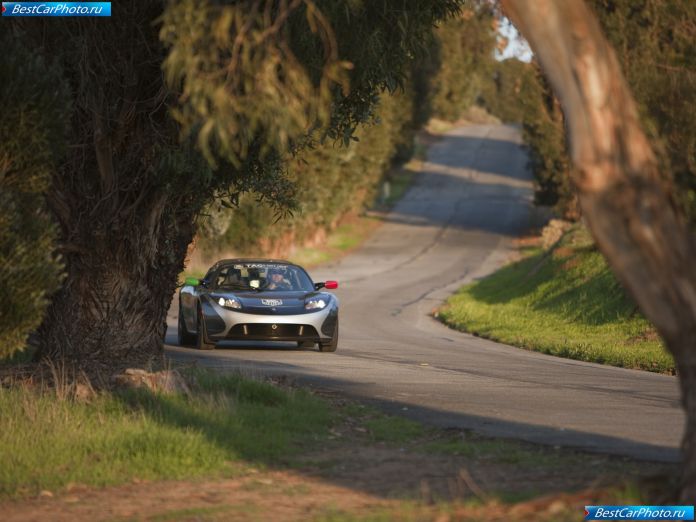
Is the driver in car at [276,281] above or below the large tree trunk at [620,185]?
below

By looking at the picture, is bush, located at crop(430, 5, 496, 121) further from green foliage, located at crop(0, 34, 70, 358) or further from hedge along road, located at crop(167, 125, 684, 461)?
green foliage, located at crop(0, 34, 70, 358)

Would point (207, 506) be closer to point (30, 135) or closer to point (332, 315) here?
point (30, 135)

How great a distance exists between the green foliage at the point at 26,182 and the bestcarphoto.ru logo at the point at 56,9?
1.82 m

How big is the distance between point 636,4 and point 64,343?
23170 millimetres

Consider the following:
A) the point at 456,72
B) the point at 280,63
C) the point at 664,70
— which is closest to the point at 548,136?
the point at 664,70

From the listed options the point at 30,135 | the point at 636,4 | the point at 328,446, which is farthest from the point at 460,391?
the point at 636,4

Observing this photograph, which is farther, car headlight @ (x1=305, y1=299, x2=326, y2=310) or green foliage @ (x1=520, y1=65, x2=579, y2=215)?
green foliage @ (x1=520, y1=65, x2=579, y2=215)

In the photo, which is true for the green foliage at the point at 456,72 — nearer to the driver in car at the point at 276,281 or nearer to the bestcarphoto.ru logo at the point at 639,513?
the driver in car at the point at 276,281

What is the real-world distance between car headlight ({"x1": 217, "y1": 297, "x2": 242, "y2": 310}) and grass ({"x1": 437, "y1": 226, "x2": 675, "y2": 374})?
6.34m

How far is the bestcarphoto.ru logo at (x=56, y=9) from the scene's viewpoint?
41.9 feet

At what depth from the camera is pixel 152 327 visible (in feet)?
50.2

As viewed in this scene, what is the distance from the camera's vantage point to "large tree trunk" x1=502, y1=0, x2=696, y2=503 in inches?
265

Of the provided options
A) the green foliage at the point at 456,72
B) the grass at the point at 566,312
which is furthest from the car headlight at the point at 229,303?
the green foliage at the point at 456,72

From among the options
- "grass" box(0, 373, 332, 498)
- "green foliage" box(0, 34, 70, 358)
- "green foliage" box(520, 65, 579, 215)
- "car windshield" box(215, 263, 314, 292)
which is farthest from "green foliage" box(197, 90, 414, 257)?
"green foliage" box(0, 34, 70, 358)
